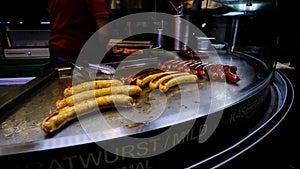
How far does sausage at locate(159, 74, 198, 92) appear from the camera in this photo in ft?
5.65

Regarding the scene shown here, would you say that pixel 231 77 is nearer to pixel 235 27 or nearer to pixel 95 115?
pixel 95 115

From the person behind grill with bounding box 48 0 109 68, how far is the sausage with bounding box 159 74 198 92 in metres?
1.36

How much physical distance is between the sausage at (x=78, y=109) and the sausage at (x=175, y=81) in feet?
1.32

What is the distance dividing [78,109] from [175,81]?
3.19ft

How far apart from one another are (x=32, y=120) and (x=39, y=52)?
12.3ft

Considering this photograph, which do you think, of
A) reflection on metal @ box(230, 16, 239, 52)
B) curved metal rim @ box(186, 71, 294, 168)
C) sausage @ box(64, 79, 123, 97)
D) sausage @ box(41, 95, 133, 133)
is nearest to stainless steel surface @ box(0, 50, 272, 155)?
sausage @ box(41, 95, 133, 133)

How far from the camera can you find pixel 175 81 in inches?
72.3

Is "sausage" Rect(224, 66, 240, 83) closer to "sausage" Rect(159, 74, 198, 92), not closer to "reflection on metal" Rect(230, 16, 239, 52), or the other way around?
"sausage" Rect(159, 74, 198, 92)

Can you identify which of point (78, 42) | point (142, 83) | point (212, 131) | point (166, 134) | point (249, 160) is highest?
point (78, 42)

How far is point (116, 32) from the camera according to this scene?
5484 mm

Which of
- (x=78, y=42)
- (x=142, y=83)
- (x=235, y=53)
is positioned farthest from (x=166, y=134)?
(x=235, y=53)

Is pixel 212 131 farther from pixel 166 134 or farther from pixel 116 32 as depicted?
pixel 116 32

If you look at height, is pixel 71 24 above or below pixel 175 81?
above

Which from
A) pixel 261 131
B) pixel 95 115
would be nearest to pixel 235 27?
pixel 261 131
